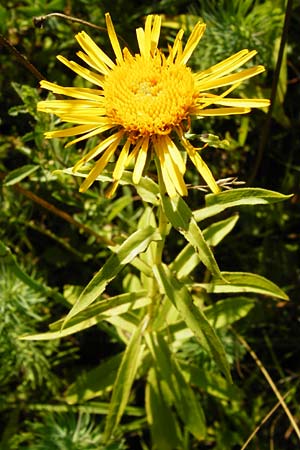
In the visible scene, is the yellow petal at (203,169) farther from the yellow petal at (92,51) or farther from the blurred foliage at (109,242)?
the blurred foliage at (109,242)

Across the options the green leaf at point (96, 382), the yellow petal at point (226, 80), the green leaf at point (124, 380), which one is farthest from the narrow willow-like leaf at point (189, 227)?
the green leaf at point (96, 382)

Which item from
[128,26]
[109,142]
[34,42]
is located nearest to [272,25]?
[128,26]

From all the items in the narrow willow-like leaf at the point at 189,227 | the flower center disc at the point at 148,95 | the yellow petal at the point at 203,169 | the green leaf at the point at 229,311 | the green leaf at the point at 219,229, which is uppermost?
the flower center disc at the point at 148,95

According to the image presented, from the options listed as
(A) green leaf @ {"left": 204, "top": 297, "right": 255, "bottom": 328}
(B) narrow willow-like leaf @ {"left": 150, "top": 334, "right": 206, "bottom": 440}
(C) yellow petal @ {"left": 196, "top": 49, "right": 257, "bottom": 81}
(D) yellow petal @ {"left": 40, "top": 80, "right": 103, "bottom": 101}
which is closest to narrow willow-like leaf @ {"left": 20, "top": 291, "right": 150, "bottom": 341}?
(B) narrow willow-like leaf @ {"left": 150, "top": 334, "right": 206, "bottom": 440}

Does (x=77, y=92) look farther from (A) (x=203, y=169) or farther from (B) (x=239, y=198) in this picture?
(B) (x=239, y=198)

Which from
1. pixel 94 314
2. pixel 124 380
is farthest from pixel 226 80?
pixel 124 380

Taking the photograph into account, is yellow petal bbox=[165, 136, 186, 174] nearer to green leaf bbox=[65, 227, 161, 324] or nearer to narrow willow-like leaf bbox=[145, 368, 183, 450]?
green leaf bbox=[65, 227, 161, 324]
